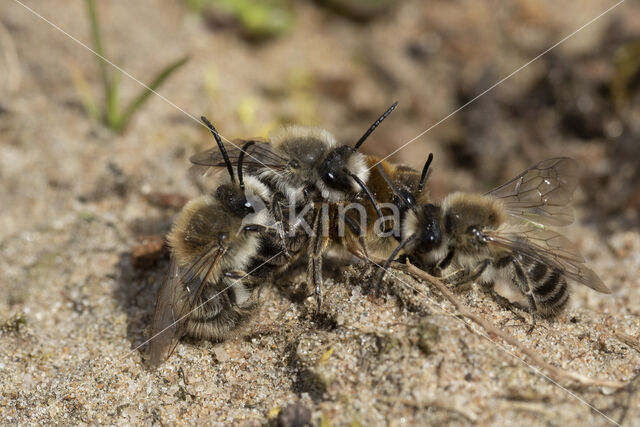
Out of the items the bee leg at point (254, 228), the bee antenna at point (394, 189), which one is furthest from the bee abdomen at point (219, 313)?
the bee antenna at point (394, 189)

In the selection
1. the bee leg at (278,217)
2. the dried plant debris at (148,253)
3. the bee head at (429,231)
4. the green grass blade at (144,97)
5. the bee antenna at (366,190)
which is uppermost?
the bee head at (429,231)

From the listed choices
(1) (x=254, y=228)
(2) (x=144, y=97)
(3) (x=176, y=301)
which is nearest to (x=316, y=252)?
(1) (x=254, y=228)

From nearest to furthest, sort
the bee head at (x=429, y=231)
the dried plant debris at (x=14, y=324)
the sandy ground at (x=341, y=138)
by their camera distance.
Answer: the sandy ground at (x=341, y=138)
the bee head at (x=429, y=231)
the dried plant debris at (x=14, y=324)

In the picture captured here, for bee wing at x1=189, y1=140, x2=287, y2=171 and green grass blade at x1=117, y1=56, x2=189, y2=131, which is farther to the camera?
green grass blade at x1=117, y1=56, x2=189, y2=131

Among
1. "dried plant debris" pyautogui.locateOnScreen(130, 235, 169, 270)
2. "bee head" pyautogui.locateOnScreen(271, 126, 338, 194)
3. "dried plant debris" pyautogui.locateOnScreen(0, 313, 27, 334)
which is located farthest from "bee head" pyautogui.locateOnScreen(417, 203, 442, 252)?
"dried plant debris" pyautogui.locateOnScreen(0, 313, 27, 334)

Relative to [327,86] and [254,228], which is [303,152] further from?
[327,86]

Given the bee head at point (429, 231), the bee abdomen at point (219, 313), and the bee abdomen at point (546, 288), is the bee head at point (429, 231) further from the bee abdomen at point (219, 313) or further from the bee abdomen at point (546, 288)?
the bee abdomen at point (219, 313)

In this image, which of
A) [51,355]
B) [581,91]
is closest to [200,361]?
[51,355]

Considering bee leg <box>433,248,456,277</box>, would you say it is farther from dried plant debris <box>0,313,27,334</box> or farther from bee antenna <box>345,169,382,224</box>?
dried plant debris <box>0,313,27,334</box>
